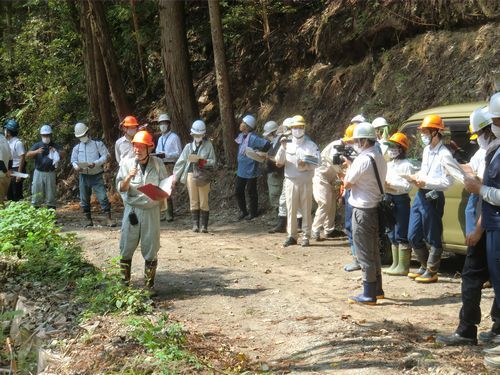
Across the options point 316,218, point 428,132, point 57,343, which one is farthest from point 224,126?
point 57,343

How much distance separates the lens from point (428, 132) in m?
8.71

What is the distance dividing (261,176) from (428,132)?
765cm

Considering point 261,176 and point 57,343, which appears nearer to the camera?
point 57,343

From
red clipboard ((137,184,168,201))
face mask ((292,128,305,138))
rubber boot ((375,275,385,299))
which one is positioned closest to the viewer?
rubber boot ((375,275,385,299))

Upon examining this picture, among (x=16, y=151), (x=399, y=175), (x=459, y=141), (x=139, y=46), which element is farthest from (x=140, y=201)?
(x=139, y=46)

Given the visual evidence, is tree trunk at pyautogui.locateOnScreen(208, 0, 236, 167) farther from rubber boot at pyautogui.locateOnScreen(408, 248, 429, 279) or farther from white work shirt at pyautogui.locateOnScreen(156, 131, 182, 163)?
rubber boot at pyautogui.locateOnScreen(408, 248, 429, 279)

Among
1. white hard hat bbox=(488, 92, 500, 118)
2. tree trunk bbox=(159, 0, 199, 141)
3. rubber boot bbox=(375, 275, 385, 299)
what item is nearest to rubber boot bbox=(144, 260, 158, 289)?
rubber boot bbox=(375, 275, 385, 299)

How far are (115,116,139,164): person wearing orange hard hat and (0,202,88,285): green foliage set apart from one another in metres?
2.35

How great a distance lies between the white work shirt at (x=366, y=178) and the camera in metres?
7.91

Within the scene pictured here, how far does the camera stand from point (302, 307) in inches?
315

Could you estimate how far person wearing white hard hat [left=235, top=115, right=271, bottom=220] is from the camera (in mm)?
14148

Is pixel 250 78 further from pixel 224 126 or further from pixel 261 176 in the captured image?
pixel 261 176

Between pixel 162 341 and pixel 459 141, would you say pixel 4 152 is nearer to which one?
pixel 162 341

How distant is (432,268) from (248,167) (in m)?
6.21
